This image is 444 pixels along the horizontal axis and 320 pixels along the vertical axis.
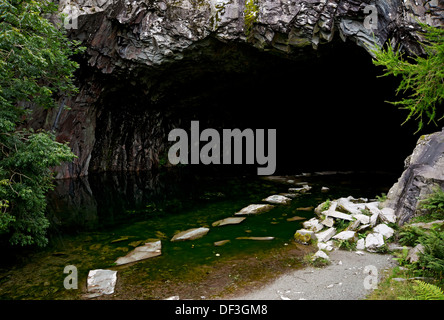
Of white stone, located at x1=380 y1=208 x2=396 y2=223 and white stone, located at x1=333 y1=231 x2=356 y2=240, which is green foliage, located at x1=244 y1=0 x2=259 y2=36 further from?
white stone, located at x1=333 y1=231 x2=356 y2=240

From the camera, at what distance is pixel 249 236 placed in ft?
25.0

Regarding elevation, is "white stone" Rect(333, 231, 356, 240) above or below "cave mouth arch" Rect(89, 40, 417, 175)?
below

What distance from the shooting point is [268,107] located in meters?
29.2

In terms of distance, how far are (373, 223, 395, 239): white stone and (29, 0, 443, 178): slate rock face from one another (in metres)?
7.16

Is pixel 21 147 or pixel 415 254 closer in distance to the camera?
pixel 415 254

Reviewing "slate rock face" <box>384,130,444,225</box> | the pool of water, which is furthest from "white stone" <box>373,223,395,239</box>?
the pool of water

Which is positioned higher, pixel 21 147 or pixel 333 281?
pixel 21 147

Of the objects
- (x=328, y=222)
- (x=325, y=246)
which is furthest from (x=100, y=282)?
(x=328, y=222)

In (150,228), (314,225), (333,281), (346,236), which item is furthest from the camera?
(150,228)

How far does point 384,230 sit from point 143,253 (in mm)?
6045

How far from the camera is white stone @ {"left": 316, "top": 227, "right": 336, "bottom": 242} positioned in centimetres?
679

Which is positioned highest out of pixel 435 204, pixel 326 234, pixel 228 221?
pixel 435 204

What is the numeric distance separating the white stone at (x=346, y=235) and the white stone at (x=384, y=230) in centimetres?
63

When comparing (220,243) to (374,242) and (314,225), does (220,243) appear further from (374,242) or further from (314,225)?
(374,242)
